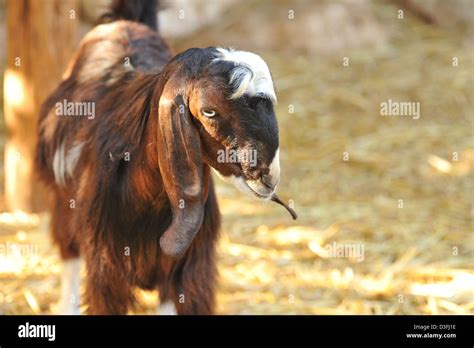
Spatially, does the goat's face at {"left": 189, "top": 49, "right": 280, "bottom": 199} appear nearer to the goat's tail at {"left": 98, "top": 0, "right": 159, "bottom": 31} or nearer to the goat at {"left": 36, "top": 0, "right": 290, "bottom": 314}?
the goat at {"left": 36, "top": 0, "right": 290, "bottom": 314}

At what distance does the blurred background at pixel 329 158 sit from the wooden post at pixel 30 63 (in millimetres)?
10

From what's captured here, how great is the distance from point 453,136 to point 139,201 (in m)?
4.69

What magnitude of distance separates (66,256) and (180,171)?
5.95ft

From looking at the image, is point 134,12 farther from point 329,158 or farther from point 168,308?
point 329,158

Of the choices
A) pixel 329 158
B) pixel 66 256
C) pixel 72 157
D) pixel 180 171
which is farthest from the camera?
pixel 329 158

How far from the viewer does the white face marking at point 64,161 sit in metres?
4.53

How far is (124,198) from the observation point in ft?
13.1

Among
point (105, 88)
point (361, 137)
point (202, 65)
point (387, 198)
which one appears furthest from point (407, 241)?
point (202, 65)

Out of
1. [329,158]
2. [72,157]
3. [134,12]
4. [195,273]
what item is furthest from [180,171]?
[329,158]

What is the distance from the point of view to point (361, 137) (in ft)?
26.6

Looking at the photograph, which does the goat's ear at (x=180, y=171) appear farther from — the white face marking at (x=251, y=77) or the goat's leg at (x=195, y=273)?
the goat's leg at (x=195, y=273)

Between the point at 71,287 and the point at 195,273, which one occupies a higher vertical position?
the point at 71,287

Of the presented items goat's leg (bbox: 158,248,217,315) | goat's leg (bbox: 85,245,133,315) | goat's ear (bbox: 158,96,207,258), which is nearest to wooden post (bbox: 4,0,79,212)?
goat's leg (bbox: 85,245,133,315)

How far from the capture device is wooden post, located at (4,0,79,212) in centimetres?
647
